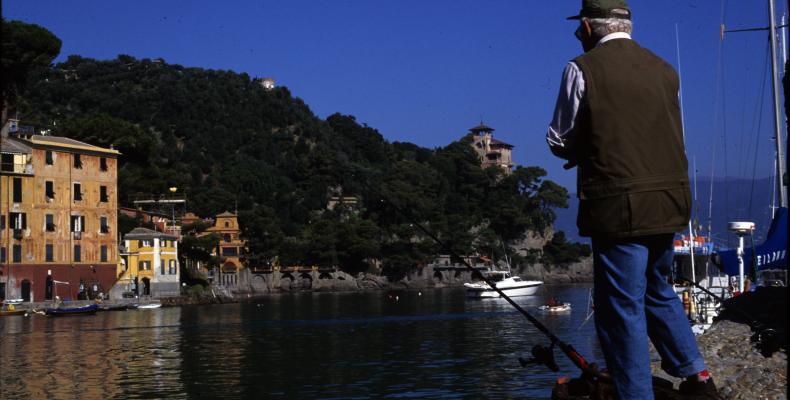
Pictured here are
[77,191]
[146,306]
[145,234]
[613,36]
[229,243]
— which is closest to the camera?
[613,36]

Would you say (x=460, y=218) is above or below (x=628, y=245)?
above

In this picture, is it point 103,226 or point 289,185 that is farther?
point 289,185

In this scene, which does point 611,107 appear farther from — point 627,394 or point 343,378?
point 343,378

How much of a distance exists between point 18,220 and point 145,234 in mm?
15619

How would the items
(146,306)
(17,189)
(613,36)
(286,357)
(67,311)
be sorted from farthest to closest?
(146,306) → (17,189) → (67,311) → (286,357) → (613,36)

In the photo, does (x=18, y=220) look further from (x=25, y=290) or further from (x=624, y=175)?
(x=624, y=175)

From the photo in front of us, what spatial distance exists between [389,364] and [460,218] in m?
141

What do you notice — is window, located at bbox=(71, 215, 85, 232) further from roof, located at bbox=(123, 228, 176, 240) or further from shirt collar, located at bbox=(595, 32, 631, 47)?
shirt collar, located at bbox=(595, 32, 631, 47)

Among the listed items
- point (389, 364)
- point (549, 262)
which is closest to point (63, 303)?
point (389, 364)

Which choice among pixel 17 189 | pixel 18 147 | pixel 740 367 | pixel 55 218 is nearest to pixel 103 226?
pixel 55 218

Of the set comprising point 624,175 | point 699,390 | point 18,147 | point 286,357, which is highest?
point 18,147

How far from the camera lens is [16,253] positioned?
7800 centimetres

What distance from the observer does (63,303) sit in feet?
248

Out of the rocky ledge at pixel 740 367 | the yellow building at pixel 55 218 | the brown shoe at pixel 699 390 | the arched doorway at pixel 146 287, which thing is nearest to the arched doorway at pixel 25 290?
the yellow building at pixel 55 218
